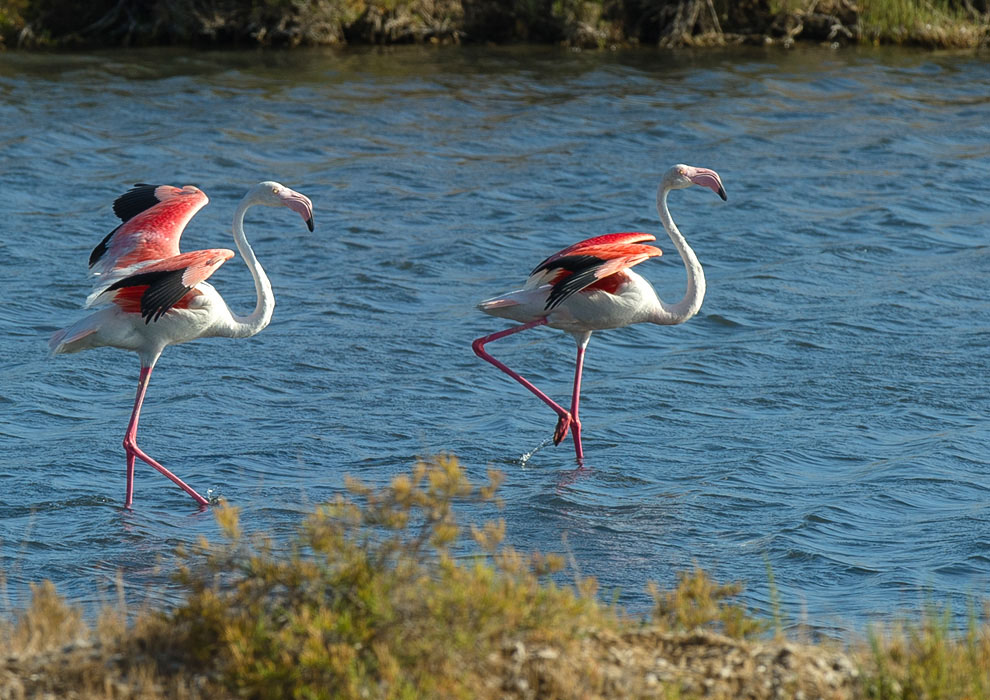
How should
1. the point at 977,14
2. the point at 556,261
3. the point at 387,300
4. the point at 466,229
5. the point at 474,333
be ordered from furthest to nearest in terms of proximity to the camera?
the point at 977,14
the point at 466,229
the point at 387,300
the point at 474,333
the point at 556,261

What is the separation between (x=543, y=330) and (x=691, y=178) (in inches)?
120

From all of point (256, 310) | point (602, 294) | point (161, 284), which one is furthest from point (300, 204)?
point (602, 294)

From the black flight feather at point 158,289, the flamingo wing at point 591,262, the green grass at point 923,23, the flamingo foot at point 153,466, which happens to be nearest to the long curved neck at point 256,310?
the black flight feather at point 158,289

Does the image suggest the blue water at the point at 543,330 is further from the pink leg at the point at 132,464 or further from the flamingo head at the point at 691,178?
the flamingo head at the point at 691,178

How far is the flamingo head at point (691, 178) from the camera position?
8.33m

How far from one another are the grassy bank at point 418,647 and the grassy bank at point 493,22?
16.4 meters

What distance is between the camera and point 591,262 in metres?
7.93

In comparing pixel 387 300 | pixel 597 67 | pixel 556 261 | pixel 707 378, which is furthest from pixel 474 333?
pixel 597 67

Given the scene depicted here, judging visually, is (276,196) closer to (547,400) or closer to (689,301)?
(547,400)

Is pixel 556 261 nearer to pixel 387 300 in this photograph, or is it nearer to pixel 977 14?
pixel 387 300

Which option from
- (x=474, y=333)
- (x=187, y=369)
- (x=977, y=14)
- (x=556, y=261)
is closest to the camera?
(x=556, y=261)

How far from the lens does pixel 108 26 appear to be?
→ 20141mm

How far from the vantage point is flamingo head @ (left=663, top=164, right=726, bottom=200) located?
833cm

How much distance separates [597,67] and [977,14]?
6.43 m
